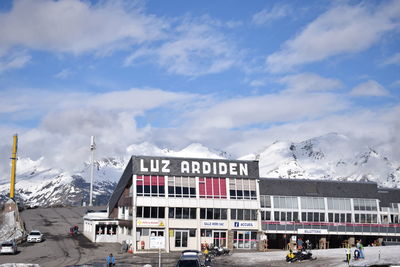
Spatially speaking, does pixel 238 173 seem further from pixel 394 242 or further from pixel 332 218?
pixel 394 242

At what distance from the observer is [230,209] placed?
70312 millimetres

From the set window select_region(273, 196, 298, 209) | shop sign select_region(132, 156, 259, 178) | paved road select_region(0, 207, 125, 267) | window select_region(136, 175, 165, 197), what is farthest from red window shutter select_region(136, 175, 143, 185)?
window select_region(273, 196, 298, 209)

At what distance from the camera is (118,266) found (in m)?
51.5

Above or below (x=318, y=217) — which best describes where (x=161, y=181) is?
above

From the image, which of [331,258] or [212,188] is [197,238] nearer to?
[212,188]

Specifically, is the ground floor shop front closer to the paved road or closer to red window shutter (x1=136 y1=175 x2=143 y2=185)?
the paved road

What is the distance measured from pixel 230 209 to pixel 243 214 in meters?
2.00

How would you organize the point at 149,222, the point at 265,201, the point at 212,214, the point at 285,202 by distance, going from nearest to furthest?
1. the point at 149,222
2. the point at 212,214
3. the point at 265,201
4. the point at 285,202

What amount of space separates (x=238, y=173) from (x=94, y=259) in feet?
79.5

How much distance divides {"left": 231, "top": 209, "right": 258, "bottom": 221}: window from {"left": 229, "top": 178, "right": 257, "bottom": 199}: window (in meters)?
1.92

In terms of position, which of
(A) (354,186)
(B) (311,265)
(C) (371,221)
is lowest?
(B) (311,265)

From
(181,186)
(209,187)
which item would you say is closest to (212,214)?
(209,187)

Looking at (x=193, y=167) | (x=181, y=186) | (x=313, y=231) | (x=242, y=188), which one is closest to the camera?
(x=181, y=186)

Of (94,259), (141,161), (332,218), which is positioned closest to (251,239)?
(332,218)
